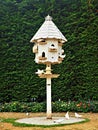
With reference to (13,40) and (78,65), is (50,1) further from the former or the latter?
(78,65)

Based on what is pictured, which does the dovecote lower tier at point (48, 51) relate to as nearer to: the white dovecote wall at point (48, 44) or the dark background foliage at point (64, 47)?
the white dovecote wall at point (48, 44)

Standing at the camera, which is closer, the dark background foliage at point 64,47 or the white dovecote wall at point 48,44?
the white dovecote wall at point 48,44

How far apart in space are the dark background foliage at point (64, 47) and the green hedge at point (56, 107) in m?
0.99

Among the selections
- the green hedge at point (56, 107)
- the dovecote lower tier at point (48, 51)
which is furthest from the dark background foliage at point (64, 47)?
the dovecote lower tier at point (48, 51)

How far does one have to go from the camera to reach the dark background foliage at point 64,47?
14672mm

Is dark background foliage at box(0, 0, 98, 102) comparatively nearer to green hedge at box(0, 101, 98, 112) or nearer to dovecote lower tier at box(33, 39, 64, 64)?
green hedge at box(0, 101, 98, 112)

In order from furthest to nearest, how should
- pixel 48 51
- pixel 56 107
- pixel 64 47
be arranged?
pixel 64 47, pixel 56 107, pixel 48 51

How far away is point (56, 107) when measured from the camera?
44.4ft

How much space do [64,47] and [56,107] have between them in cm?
325

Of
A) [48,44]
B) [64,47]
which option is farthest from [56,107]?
[48,44]

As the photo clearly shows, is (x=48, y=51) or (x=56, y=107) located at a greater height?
(x=48, y=51)

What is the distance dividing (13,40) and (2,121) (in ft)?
21.4

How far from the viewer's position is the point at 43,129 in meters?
8.42

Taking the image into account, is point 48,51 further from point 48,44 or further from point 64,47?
point 64,47
